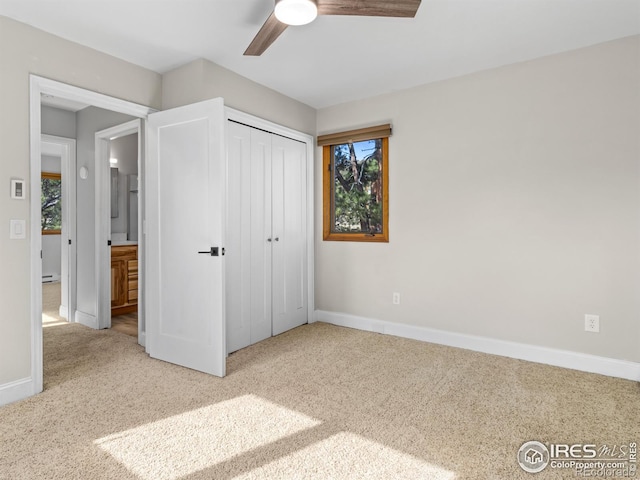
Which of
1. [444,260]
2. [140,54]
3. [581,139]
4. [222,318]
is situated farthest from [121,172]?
[581,139]

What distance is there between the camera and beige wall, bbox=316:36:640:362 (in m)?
2.73

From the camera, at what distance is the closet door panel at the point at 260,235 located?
3.47 meters

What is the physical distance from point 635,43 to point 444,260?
2048 mm

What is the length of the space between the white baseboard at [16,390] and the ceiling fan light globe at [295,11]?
268 cm

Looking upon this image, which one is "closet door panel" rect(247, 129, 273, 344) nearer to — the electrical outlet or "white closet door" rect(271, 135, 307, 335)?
"white closet door" rect(271, 135, 307, 335)

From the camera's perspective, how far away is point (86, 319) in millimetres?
4129

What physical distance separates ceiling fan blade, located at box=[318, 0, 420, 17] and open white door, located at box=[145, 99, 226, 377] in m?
1.07

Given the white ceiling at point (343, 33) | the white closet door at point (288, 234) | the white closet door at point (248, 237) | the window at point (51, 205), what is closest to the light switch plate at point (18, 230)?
the white ceiling at point (343, 33)

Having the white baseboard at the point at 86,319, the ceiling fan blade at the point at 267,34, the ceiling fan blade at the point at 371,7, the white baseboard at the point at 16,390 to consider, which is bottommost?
the white baseboard at the point at 16,390

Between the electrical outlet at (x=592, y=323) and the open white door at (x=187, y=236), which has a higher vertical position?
the open white door at (x=187, y=236)

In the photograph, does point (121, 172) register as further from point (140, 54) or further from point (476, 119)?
point (476, 119)

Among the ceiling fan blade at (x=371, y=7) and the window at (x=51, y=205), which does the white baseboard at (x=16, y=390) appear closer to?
the ceiling fan blade at (x=371, y=7)

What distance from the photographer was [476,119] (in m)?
3.28

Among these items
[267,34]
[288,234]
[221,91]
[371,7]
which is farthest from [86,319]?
[371,7]
